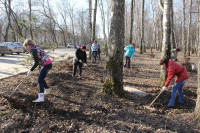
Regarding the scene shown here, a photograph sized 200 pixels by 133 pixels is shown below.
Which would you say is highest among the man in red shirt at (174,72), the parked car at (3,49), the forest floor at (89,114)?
the parked car at (3,49)

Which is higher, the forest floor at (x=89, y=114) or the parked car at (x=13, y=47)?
the parked car at (x=13, y=47)

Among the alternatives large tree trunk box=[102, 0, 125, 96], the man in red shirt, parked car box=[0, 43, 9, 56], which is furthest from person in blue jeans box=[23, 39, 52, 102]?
parked car box=[0, 43, 9, 56]

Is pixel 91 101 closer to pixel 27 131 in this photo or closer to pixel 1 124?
pixel 27 131

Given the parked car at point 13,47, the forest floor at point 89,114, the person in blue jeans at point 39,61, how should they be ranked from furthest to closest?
1. the parked car at point 13,47
2. the person in blue jeans at point 39,61
3. the forest floor at point 89,114

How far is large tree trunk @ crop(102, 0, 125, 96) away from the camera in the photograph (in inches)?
161

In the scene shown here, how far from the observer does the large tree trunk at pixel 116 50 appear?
13.4 feet

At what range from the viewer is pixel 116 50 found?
414 cm

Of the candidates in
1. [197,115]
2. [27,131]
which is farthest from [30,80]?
[197,115]

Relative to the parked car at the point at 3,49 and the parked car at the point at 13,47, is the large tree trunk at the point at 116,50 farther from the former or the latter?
the parked car at the point at 13,47

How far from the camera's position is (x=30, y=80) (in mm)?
5535

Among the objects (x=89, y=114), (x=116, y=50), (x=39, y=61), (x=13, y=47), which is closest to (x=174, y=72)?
(x=116, y=50)

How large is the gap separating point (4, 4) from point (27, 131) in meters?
28.9

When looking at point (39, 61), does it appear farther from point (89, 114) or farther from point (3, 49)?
point (3, 49)

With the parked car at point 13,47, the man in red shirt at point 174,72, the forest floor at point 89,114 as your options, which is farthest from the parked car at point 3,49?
the man in red shirt at point 174,72
